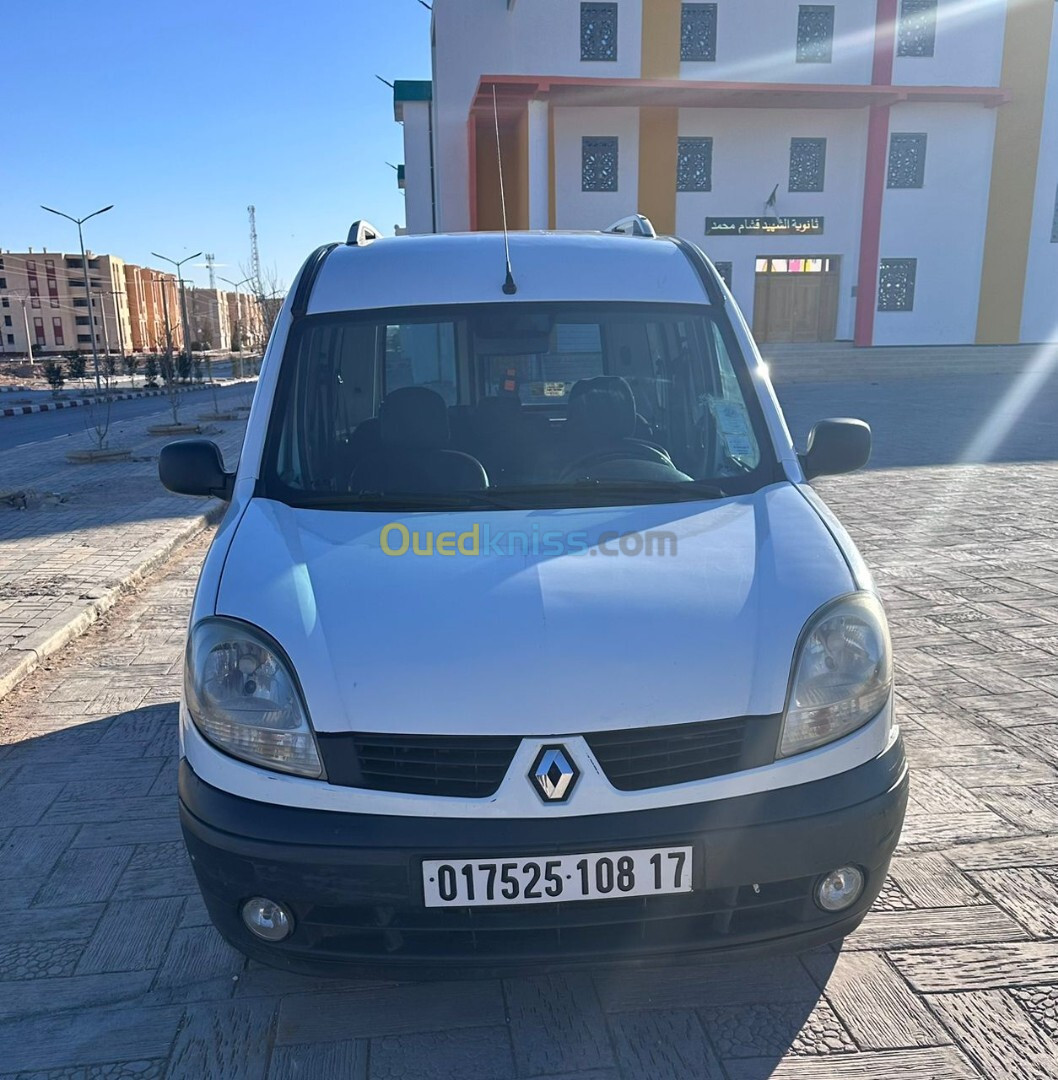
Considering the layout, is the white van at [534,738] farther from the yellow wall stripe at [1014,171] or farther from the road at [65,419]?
the yellow wall stripe at [1014,171]

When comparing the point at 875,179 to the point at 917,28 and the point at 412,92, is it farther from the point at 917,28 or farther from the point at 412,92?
the point at 412,92

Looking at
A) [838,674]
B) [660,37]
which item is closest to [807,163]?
[660,37]

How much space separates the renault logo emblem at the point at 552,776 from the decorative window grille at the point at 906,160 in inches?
1332

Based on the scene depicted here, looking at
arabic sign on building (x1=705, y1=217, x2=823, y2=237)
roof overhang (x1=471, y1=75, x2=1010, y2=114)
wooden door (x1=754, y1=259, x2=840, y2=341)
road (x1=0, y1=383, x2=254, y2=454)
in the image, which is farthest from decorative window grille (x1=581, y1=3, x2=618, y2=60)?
road (x1=0, y1=383, x2=254, y2=454)

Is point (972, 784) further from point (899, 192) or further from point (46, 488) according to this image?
point (899, 192)

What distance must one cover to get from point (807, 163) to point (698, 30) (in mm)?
5660

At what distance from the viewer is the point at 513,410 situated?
3.47 meters

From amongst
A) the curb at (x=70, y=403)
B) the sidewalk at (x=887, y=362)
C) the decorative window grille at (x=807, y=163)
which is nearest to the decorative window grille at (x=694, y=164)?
the decorative window grille at (x=807, y=163)

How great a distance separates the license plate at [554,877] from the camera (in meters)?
2.06

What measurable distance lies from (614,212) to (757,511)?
3006cm

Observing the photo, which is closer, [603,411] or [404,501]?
[404,501]

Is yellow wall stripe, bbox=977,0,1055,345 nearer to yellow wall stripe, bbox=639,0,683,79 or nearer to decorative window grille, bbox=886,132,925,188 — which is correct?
decorative window grille, bbox=886,132,925,188

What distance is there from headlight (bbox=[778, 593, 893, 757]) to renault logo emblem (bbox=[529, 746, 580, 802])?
0.51 meters

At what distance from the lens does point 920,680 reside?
4.63 meters
